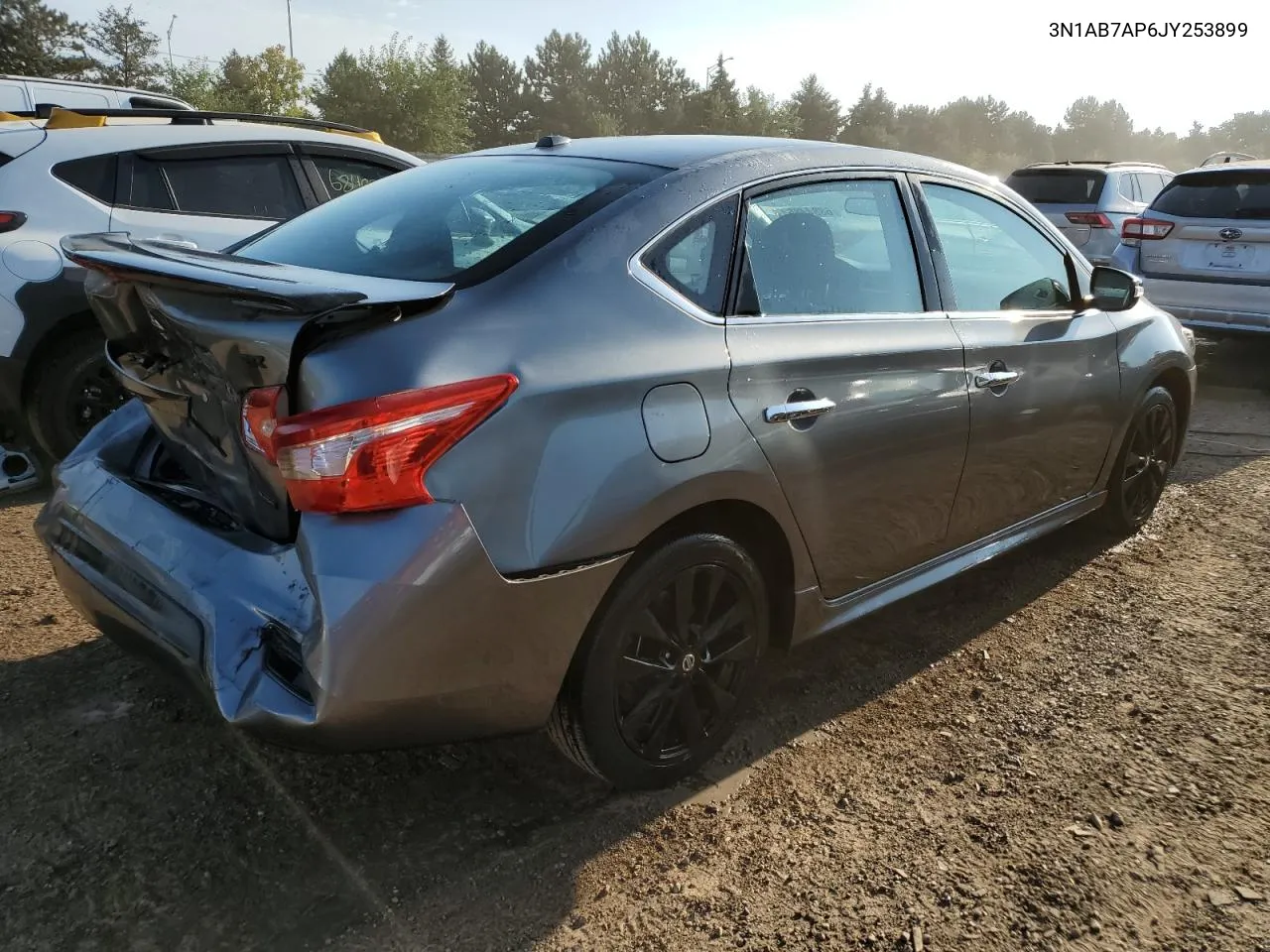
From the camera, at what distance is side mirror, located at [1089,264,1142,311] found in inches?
152

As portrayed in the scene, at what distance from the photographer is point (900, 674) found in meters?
3.33

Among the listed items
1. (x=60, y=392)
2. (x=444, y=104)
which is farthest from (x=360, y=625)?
(x=444, y=104)

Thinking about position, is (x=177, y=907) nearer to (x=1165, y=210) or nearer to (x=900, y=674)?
(x=900, y=674)

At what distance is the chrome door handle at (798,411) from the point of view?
2535 millimetres

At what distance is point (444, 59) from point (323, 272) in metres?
73.1

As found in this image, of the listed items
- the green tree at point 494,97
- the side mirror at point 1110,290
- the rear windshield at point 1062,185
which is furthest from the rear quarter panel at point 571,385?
the green tree at point 494,97

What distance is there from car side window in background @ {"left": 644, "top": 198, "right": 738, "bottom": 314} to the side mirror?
1.96 meters

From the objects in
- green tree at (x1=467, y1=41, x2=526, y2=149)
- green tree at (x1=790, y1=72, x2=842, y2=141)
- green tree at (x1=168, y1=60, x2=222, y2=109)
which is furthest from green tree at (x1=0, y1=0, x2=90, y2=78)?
green tree at (x1=790, y1=72, x2=842, y2=141)

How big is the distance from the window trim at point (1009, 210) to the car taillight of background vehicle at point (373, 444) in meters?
1.83

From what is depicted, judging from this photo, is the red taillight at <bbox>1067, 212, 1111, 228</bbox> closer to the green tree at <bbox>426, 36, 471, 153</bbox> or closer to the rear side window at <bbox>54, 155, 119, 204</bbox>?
the rear side window at <bbox>54, 155, 119, 204</bbox>

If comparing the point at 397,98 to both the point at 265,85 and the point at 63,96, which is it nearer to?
the point at 265,85

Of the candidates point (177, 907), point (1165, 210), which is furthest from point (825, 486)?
point (1165, 210)

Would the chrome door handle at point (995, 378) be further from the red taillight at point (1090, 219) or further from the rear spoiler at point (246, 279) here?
the red taillight at point (1090, 219)

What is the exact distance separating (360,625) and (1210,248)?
7.78 m
